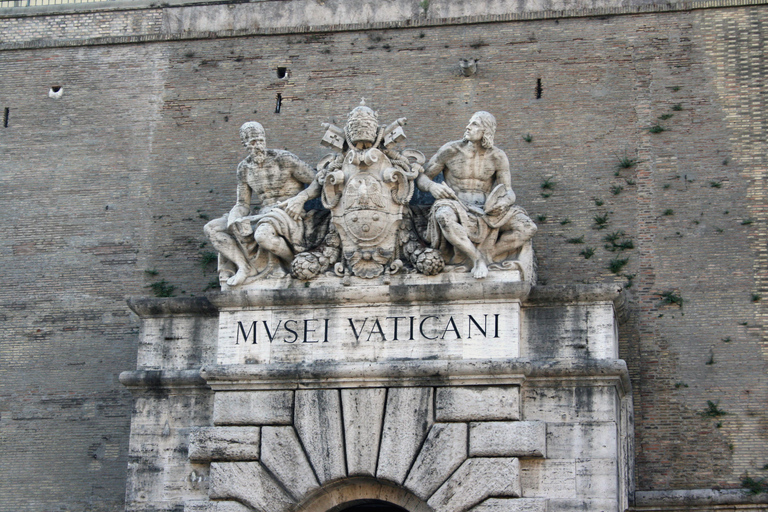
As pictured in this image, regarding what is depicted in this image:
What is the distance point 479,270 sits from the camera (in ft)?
48.6

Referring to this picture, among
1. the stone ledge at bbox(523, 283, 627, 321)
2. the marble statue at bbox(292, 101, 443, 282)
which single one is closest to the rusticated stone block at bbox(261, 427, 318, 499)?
the marble statue at bbox(292, 101, 443, 282)

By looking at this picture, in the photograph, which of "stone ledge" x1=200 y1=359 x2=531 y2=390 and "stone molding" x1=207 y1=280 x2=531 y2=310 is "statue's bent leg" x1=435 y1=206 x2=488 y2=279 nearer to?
"stone molding" x1=207 y1=280 x2=531 y2=310

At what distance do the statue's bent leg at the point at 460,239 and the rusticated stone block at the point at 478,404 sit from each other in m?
1.15

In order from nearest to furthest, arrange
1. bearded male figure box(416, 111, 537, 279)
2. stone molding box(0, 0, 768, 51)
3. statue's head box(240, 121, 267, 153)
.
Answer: bearded male figure box(416, 111, 537, 279), statue's head box(240, 121, 267, 153), stone molding box(0, 0, 768, 51)

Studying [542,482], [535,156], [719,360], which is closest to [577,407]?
[542,482]

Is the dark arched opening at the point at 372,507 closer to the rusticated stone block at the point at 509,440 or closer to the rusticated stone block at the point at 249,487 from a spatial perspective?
the rusticated stone block at the point at 249,487

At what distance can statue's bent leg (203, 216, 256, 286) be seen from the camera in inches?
606

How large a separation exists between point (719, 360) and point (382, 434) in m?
3.61

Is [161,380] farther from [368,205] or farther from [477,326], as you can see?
[477,326]

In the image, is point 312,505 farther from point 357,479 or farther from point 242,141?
point 242,141

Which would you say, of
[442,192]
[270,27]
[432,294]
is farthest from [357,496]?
[270,27]

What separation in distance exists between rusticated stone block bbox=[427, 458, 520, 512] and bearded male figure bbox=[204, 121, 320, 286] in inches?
109

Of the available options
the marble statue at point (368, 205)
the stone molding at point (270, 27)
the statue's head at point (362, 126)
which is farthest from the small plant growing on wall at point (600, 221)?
the statue's head at point (362, 126)

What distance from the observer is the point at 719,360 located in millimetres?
15414
